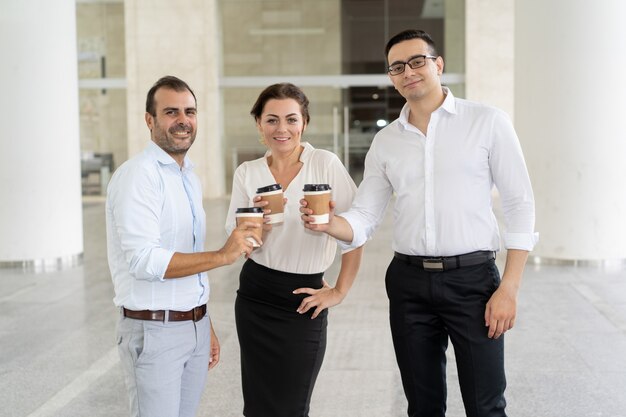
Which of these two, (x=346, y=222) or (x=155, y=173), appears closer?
(x=155, y=173)

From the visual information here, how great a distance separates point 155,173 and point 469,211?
1295mm

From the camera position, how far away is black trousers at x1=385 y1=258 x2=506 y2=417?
3.11 m

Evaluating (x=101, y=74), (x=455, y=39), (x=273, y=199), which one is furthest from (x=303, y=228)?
(x=101, y=74)

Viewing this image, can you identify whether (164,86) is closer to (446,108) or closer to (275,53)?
(446,108)

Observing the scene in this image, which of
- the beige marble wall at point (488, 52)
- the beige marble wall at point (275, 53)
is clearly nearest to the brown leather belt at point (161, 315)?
the beige marble wall at point (488, 52)

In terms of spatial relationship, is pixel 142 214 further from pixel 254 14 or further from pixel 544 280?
pixel 254 14

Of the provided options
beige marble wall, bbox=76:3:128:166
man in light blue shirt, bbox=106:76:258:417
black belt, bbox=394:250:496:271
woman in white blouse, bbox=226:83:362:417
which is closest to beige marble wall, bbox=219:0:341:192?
beige marble wall, bbox=76:3:128:166

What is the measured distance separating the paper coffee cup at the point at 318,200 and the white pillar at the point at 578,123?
764 centimetres

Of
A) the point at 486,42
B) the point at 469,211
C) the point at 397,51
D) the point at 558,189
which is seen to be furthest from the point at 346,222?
the point at 486,42

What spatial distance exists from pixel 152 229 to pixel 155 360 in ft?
1.62

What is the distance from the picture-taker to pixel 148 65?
21109 millimetres

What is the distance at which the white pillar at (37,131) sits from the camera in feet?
32.3

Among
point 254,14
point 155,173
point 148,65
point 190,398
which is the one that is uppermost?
point 254,14

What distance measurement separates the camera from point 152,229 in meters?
2.70
